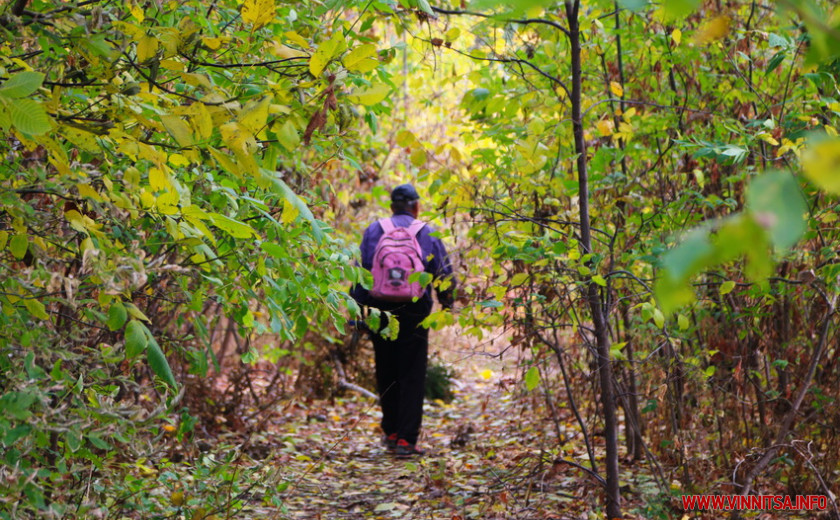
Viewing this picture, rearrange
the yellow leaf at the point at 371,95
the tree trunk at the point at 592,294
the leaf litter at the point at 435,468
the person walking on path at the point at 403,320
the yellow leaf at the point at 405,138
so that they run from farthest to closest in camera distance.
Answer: the person walking on path at the point at 403,320
the leaf litter at the point at 435,468
the tree trunk at the point at 592,294
the yellow leaf at the point at 405,138
the yellow leaf at the point at 371,95

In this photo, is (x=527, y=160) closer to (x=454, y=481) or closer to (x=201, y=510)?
(x=201, y=510)

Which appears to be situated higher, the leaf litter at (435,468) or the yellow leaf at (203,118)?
the yellow leaf at (203,118)

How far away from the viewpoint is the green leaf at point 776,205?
1.94 feet

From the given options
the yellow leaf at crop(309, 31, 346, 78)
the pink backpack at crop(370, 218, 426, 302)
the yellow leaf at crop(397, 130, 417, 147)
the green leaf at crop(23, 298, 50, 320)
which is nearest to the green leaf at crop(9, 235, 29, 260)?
the green leaf at crop(23, 298, 50, 320)

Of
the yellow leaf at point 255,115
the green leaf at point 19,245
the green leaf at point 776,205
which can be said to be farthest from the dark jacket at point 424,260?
the green leaf at point 776,205

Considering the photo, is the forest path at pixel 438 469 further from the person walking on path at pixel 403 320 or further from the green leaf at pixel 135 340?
the green leaf at pixel 135 340

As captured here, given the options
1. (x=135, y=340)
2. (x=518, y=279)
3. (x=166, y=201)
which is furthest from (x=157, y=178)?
(x=518, y=279)

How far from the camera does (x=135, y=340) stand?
162 centimetres

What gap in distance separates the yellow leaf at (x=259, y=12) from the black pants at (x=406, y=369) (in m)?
3.81

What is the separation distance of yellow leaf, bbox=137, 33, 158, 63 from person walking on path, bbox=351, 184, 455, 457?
11.9 feet

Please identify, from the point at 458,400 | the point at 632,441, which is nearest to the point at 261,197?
the point at 632,441

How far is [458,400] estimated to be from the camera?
795 cm

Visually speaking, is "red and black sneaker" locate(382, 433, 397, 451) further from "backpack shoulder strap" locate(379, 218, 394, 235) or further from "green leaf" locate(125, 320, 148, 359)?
"green leaf" locate(125, 320, 148, 359)

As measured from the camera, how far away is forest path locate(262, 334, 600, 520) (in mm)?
3670
